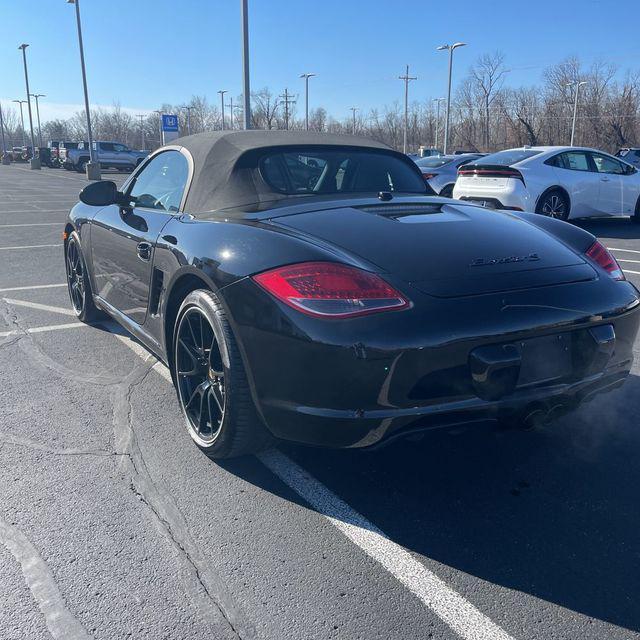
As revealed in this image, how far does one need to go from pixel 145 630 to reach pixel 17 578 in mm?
547

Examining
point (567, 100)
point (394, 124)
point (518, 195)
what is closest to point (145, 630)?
point (518, 195)

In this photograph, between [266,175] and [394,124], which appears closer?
[266,175]

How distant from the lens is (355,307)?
2.29 meters

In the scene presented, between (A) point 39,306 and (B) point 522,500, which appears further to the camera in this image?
(A) point 39,306

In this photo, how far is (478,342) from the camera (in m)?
2.31

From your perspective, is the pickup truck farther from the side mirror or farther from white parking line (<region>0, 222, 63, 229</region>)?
the side mirror

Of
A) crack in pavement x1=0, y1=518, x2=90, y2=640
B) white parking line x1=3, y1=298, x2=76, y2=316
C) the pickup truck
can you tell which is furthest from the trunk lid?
the pickup truck

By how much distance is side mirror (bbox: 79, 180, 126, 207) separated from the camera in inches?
155

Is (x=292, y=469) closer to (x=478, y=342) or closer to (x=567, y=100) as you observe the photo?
(x=478, y=342)

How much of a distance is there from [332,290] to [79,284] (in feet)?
11.6

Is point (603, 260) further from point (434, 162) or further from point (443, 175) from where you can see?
point (434, 162)

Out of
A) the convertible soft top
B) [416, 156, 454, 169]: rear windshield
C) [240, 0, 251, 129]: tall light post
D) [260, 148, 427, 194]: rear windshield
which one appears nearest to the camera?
the convertible soft top

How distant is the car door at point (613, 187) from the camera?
1120 cm

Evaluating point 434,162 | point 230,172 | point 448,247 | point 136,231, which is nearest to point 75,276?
point 136,231
